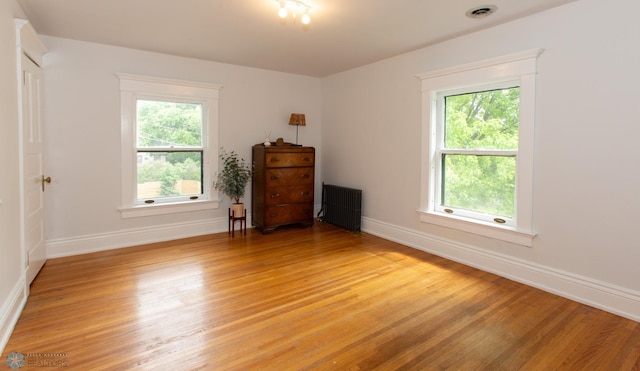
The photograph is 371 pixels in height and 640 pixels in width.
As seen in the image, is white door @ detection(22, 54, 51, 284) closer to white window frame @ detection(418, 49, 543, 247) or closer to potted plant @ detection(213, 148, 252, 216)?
potted plant @ detection(213, 148, 252, 216)

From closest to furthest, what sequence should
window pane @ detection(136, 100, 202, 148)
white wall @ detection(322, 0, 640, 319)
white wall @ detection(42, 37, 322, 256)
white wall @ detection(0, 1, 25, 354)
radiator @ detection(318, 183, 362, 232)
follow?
1. white wall @ detection(0, 1, 25, 354)
2. white wall @ detection(322, 0, 640, 319)
3. white wall @ detection(42, 37, 322, 256)
4. window pane @ detection(136, 100, 202, 148)
5. radiator @ detection(318, 183, 362, 232)

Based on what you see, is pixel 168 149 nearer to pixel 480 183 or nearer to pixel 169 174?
pixel 169 174

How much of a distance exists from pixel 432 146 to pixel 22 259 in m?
3.97

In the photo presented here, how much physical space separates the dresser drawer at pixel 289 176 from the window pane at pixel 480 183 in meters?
1.99

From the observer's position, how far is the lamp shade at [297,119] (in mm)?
5188

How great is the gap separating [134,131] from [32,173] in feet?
4.11

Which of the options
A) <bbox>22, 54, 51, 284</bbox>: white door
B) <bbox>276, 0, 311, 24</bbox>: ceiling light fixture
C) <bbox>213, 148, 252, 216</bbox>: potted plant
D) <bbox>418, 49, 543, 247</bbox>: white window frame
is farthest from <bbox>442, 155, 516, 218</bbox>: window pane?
<bbox>22, 54, 51, 284</bbox>: white door

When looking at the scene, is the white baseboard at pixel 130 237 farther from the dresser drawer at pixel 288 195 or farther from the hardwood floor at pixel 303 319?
the dresser drawer at pixel 288 195

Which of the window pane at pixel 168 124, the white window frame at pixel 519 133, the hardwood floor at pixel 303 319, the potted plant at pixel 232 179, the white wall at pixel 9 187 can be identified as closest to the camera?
the hardwood floor at pixel 303 319

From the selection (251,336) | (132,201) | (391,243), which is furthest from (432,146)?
(132,201)

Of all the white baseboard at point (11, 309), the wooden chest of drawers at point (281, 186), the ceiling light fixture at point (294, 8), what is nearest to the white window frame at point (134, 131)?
the wooden chest of drawers at point (281, 186)

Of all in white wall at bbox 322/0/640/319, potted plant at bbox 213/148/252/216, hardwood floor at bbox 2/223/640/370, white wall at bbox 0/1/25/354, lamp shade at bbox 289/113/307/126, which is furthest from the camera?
lamp shade at bbox 289/113/307/126

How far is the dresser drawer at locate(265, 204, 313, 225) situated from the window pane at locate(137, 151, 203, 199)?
1.02 meters

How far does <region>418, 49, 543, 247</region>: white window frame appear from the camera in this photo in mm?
3031
